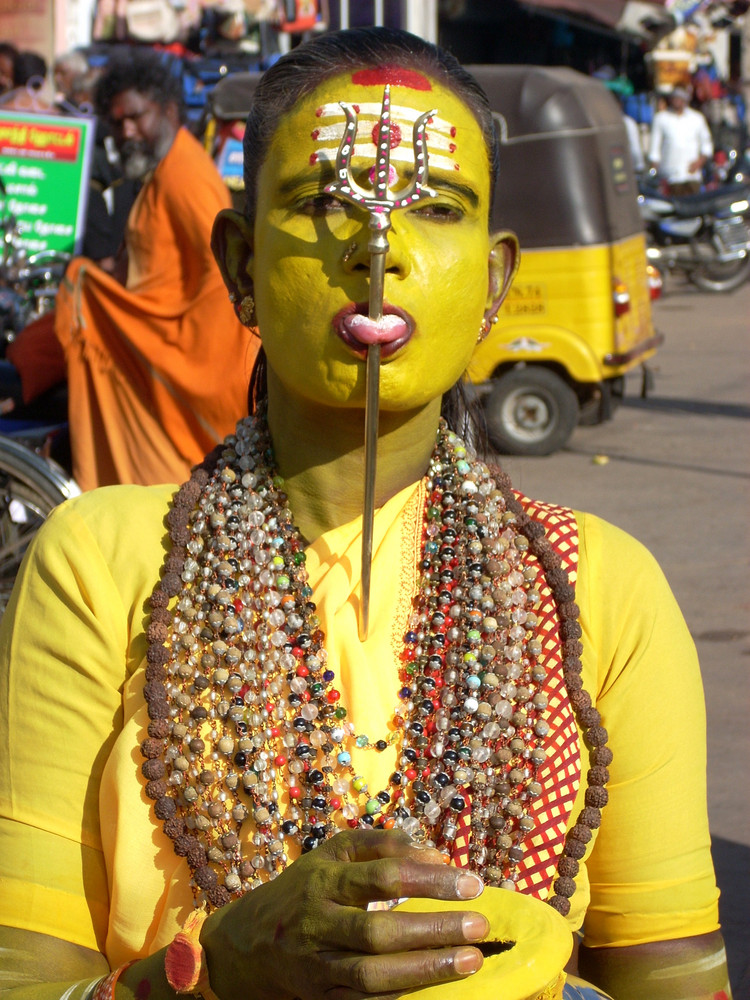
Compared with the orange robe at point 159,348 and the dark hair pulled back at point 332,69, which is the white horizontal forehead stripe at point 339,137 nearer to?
the dark hair pulled back at point 332,69

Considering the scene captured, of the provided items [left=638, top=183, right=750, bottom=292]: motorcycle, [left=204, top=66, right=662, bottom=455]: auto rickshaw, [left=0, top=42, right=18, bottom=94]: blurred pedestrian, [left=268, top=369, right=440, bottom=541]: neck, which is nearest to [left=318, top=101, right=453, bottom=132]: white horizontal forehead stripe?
[left=268, top=369, right=440, bottom=541]: neck

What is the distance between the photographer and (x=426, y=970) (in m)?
1.05

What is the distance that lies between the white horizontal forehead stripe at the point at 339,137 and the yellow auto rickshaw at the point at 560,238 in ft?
18.5

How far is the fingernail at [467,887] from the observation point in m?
1.07

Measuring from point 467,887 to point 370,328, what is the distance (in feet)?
1.94

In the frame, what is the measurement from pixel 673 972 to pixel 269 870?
48 centimetres

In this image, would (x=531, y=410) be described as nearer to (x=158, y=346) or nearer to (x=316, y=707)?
(x=158, y=346)

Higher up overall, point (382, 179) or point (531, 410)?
point (382, 179)

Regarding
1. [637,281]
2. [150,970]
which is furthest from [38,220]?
[150,970]

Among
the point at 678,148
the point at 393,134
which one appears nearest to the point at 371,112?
the point at 393,134

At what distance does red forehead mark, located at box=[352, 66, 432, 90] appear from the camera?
4.68ft

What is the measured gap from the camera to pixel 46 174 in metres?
6.59

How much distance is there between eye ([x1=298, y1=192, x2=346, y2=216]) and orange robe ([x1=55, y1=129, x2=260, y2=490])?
3038 mm

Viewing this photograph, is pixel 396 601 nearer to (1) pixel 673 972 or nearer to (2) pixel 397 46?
(1) pixel 673 972
